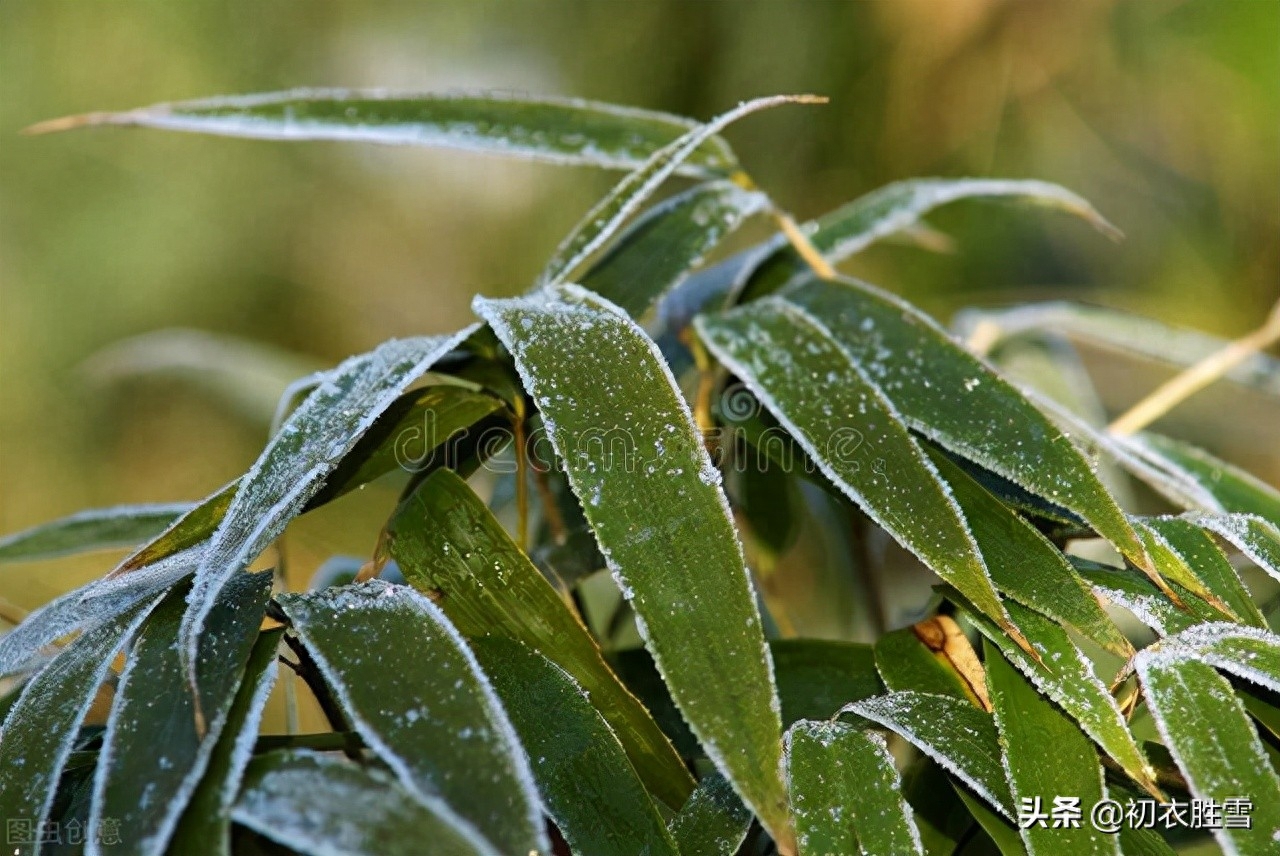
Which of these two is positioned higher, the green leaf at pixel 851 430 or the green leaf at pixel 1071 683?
the green leaf at pixel 851 430

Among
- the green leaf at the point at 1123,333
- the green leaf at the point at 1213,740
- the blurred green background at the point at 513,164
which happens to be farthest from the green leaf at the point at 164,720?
the blurred green background at the point at 513,164

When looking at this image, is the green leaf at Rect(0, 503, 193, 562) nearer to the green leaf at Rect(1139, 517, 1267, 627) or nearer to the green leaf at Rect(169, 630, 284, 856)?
the green leaf at Rect(169, 630, 284, 856)

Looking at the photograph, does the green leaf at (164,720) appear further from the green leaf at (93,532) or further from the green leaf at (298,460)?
the green leaf at (93,532)

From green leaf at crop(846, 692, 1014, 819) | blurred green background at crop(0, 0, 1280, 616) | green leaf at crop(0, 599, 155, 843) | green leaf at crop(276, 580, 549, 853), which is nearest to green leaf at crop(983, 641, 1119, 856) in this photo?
green leaf at crop(846, 692, 1014, 819)

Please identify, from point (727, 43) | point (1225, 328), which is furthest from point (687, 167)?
point (1225, 328)

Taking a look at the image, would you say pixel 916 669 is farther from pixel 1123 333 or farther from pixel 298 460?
pixel 1123 333
